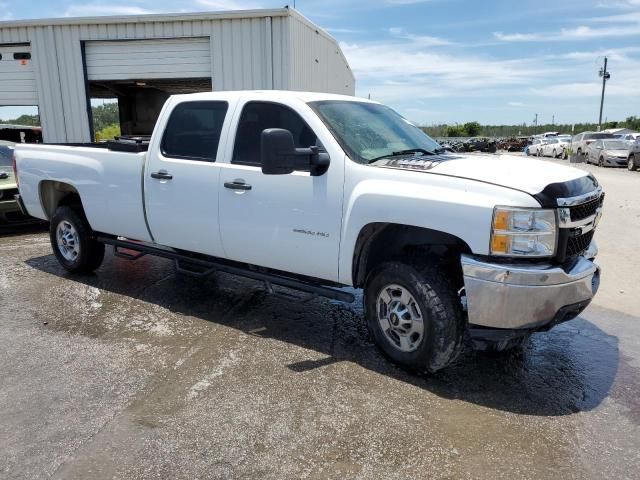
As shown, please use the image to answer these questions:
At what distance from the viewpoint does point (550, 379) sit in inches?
152

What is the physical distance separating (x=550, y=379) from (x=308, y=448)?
6.29ft

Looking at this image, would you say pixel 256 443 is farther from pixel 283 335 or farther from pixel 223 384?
pixel 283 335

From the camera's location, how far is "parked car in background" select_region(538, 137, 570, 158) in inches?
1396

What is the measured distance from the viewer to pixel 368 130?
441cm

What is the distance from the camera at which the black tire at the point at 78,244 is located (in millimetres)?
6148

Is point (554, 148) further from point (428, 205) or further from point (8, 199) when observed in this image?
point (428, 205)

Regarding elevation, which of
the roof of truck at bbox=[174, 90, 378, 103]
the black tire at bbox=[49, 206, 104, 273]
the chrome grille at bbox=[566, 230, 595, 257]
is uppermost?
the roof of truck at bbox=[174, 90, 378, 103]

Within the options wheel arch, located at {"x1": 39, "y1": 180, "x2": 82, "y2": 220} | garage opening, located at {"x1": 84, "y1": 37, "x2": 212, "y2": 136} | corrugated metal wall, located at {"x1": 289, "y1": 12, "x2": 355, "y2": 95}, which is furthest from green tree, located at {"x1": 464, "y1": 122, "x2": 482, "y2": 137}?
wheel arch, located at {"x1": 39, "y1": 180, "x2": 82, "y2": 220}

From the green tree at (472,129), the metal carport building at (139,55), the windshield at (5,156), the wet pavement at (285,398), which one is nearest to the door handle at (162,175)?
the wet pavement at (285,398)

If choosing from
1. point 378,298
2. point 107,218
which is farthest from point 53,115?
point 378,298

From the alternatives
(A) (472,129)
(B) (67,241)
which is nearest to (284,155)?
(B) (67,241)

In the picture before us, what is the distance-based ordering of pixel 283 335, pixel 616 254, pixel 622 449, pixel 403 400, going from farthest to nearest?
pixel 616 254, pixel 283 335, pixel 403 400, pixel 622 449

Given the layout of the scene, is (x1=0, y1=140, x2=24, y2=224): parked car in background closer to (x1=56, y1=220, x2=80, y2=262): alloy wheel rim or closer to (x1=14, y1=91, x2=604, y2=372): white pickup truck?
(x1=56, y1=220, x2=80, y2=262): alloy wheel rim

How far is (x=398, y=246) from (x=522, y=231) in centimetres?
97
